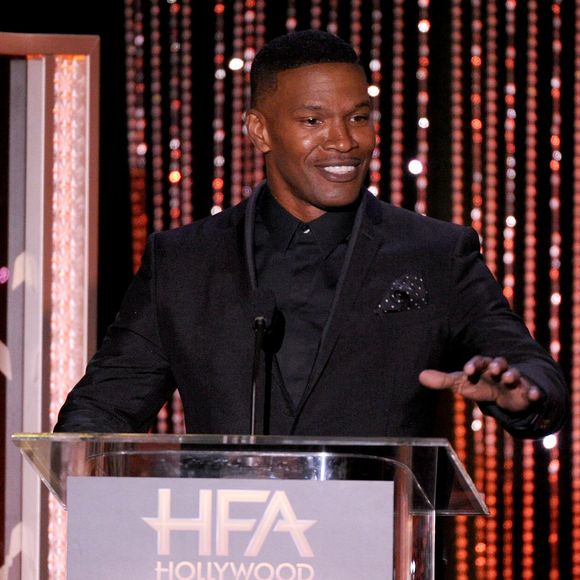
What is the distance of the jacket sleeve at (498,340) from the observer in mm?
1743

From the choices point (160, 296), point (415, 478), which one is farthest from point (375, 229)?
point (415, 478)

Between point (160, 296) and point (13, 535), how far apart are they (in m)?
1.23

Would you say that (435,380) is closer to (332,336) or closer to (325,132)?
(332,336)

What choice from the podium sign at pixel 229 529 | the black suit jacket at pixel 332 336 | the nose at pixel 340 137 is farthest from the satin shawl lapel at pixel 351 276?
the podium sign at pixel 229 529

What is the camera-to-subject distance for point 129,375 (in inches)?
83.1

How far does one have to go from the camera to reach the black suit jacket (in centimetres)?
198

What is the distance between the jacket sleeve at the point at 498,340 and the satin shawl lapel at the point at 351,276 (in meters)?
0.16

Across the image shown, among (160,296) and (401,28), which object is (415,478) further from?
(401,28)

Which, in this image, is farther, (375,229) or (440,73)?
(440,73)

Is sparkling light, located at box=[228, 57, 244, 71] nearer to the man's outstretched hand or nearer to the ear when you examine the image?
the ear

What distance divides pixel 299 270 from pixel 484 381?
729 millimetres

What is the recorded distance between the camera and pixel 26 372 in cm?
316

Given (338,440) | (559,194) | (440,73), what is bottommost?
(338,440)

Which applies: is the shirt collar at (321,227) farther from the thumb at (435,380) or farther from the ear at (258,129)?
the thumb at (435,380)
